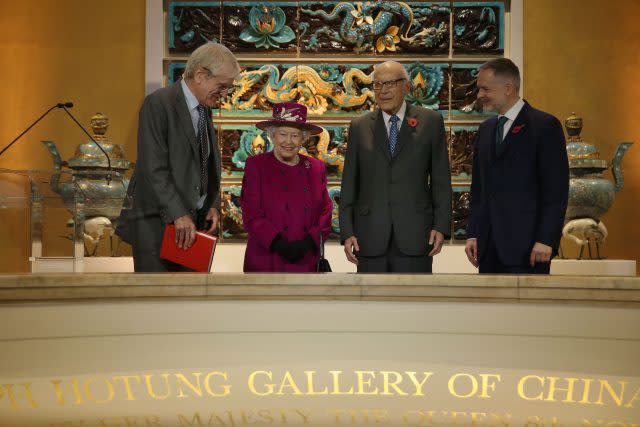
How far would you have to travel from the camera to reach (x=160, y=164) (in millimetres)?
2584

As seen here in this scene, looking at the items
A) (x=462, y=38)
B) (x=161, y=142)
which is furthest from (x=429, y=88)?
(x=161, y=142)

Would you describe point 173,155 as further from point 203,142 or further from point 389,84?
point 389,84

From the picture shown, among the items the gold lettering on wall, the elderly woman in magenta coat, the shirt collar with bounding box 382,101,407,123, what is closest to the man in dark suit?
the shirt collar with bounding box 382,101,407,123

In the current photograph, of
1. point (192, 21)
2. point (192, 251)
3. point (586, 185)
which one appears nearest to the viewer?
point (192, 251)

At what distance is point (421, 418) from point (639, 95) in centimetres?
497

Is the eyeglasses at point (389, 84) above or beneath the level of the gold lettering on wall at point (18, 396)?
above

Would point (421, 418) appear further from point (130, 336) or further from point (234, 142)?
point (234, 142)

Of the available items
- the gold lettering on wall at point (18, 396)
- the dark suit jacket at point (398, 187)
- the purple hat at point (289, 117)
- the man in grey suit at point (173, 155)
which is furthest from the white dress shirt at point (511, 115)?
the gold lettering on wall at point (18, 396)

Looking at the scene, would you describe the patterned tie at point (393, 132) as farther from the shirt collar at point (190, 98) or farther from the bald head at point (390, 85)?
the shirt collar at point (190, 98)

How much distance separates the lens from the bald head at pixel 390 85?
3184 mm

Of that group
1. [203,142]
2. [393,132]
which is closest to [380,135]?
[393,132]

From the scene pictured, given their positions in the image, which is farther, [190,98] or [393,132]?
[393,132]

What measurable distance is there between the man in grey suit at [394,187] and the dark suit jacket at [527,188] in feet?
0.99

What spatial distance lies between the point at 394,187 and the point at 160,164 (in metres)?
0.99
